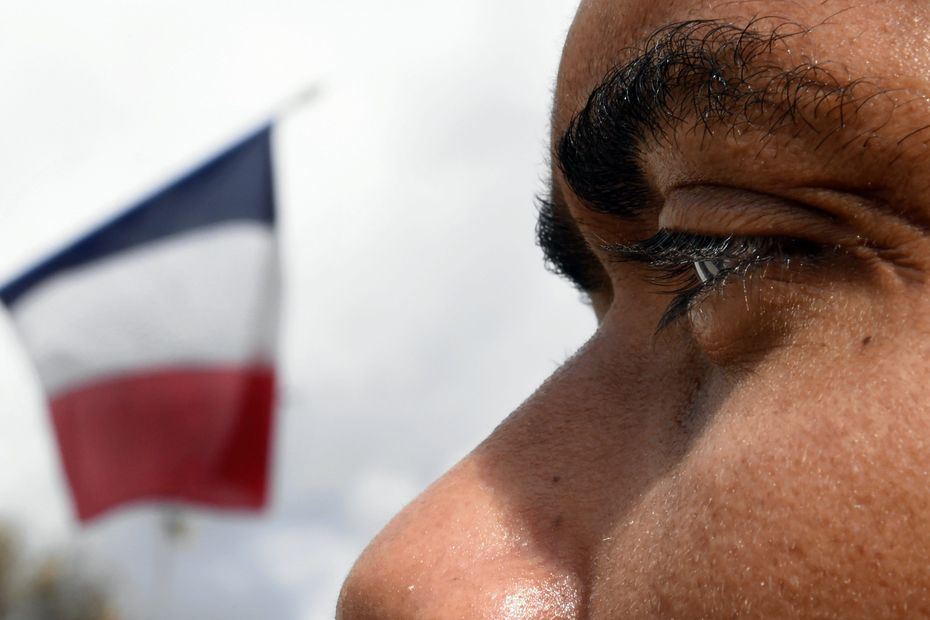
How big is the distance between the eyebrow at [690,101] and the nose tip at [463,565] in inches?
15.2

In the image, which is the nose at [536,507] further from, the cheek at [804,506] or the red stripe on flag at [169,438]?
the red stripe on flag at [169,438]

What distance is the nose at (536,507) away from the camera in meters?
1.11

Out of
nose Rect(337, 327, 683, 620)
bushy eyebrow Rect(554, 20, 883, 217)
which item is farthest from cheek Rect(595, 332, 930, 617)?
bushy eyebrow Rect(554, 20, 883, 217)

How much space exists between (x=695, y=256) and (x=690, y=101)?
171 millimetres

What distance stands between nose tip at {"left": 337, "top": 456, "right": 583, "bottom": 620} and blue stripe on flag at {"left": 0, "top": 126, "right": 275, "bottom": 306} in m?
7.37

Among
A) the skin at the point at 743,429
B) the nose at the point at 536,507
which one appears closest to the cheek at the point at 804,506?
the skin at the point at 743,429

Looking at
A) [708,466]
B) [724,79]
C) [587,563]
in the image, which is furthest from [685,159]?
[587,563]

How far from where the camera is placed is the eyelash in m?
1.06

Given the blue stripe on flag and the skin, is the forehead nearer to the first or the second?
the skin

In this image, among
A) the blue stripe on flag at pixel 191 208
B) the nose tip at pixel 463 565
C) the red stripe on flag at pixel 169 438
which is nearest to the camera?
the nose tip at pixel 463 565

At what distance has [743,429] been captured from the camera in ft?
3.23

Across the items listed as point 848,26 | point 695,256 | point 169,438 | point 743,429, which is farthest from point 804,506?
point 169,438

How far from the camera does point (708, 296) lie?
1131 millimetres

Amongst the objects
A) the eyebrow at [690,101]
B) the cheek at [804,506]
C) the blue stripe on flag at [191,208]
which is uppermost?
the eyebrow at [690,101]
